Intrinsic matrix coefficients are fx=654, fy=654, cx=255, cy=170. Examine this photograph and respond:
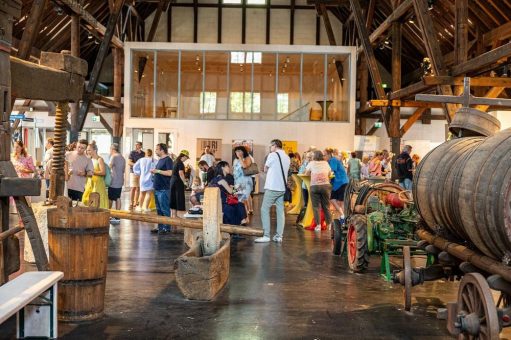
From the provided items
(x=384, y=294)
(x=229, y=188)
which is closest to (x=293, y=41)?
(x=229, y=188)

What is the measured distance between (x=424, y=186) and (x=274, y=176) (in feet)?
16.4

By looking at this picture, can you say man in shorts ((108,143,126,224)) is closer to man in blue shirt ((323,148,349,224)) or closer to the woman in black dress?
the woman in black dress

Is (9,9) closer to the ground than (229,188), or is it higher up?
higher up

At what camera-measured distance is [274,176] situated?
10.1 metres

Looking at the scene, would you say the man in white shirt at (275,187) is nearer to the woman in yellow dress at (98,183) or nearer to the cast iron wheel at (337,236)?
the cast iron wheel at (337,236)

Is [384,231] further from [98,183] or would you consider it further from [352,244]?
[98,183]

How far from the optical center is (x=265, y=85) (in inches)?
1013

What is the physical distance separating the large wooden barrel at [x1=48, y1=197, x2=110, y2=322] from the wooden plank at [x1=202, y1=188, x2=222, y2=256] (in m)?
1.41

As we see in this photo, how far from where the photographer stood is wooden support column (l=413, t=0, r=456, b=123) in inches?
565

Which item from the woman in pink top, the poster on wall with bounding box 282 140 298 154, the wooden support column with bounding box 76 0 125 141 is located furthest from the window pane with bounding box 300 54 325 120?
the woman in pink top

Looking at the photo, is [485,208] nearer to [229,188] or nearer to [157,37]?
[229,188]

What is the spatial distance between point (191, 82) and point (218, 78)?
108 cm

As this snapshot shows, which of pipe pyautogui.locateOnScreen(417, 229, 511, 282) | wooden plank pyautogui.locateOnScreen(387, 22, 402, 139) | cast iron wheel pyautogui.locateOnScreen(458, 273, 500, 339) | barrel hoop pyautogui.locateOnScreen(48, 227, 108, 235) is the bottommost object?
cast iron wheel pyautogui.locateOnScreen(458, 273, 500, 339)

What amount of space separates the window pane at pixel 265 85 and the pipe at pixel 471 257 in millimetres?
20327
